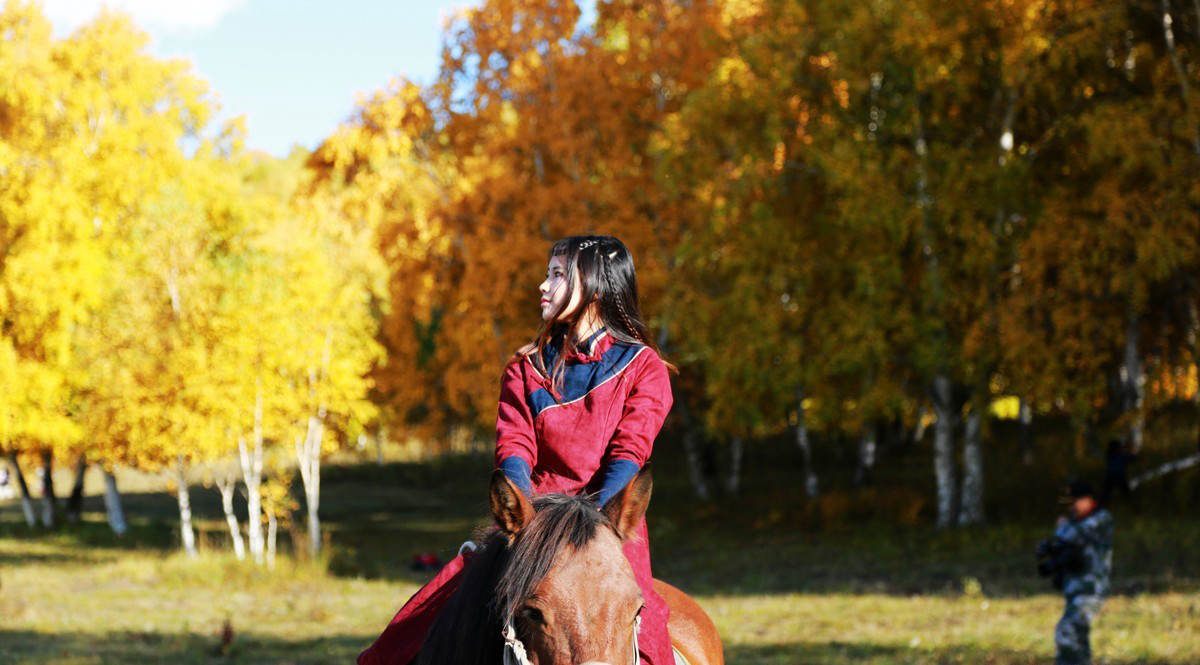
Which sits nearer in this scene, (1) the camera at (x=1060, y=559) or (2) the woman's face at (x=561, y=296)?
(2) the woman's face at (x=561, y=296)

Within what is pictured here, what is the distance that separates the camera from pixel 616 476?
12.0 ft

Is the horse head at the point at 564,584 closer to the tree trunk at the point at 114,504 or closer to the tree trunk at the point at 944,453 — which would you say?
the tree trunk at the point at 944,453

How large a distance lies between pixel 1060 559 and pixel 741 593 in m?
9.52

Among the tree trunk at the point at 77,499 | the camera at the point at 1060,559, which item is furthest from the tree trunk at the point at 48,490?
the camera at the point at 1060,559

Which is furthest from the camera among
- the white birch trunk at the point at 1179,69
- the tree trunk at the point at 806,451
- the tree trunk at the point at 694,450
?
the tree trunk at the point at 694,450

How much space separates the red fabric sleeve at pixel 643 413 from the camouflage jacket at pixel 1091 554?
6.76 m

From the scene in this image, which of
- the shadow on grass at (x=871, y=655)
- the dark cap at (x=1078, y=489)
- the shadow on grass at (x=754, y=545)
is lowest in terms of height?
the shadow on grass at (x=754, y=545)

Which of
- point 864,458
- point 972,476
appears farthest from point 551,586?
point 864,458

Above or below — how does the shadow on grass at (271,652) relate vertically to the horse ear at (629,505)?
below

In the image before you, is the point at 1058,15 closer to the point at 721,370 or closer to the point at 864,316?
the point at 864,316

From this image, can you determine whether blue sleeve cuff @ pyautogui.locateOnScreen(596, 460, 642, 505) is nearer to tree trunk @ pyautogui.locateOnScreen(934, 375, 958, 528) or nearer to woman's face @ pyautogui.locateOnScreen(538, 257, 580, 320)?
woman's face @ pyautogui.locateOnScreen(538, 257, 580, 320)

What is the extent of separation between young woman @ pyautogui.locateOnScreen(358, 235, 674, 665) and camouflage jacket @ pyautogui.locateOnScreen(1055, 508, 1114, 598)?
6.79 m

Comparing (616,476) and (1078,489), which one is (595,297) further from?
(1078,489)

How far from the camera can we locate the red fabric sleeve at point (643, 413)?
3758mm
